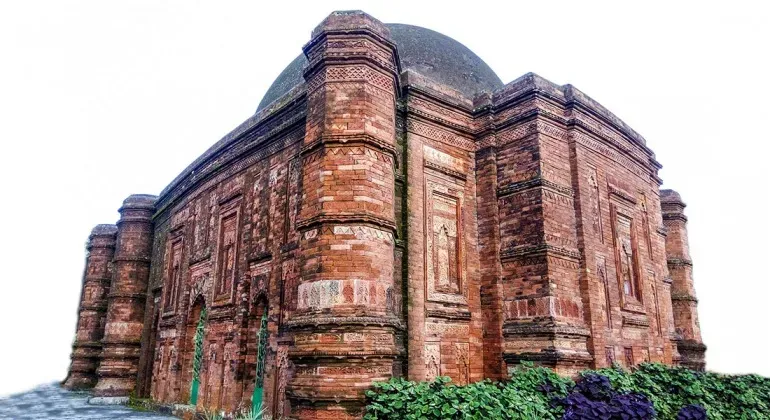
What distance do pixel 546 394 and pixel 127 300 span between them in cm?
1254

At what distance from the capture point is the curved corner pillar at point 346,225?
5.89 m

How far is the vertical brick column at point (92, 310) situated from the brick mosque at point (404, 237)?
648cm

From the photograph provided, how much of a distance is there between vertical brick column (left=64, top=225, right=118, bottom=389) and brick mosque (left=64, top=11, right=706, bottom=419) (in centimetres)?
648

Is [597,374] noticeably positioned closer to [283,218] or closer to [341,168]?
[341,168]

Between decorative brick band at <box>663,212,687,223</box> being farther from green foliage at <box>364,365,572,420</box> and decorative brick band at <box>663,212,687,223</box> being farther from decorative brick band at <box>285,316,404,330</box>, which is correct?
decorative brick band at <box>285,316,404,330</box>

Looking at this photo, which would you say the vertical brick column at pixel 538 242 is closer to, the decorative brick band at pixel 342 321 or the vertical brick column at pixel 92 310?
the decorative brick band at pixel 342 321

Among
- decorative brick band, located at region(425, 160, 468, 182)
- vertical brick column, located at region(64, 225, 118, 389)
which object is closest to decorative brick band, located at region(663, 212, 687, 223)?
decorative brick band, located at region(425, 160, 468, 182)

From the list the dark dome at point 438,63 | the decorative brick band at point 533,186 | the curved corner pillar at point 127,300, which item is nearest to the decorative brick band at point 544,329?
the decorative brick band at point 533,186

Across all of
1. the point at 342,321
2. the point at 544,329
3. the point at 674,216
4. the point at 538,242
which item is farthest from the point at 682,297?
the point at 342,321

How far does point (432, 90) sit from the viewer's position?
861cm

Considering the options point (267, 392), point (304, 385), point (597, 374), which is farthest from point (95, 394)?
point (597, 374)

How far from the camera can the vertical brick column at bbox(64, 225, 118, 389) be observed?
56.1 feet

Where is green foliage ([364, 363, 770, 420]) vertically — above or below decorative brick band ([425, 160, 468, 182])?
below

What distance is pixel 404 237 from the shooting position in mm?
7605
